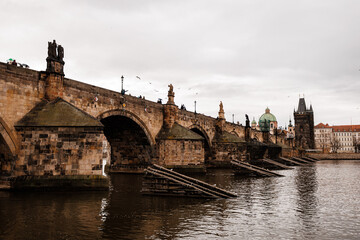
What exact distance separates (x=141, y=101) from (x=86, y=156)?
48.9 feet

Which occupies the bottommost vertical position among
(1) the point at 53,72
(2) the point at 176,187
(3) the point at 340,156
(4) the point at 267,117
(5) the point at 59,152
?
(3) the point at 340,156

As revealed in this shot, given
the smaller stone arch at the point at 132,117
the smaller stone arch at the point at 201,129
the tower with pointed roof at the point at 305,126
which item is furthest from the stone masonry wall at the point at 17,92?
the tower with pointed roof at the point at 305,126

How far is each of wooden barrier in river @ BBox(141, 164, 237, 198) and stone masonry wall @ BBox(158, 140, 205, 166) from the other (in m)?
15.1

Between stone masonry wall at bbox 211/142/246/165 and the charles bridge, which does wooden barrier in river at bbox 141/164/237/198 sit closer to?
the charles bridge

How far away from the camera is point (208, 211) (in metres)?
13.8

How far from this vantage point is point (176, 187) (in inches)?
706

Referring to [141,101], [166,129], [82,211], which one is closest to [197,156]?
[166,129]

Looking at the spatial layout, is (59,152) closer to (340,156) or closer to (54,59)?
(54,59)

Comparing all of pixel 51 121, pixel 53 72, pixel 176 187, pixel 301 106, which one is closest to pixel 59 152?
pixel 51 121

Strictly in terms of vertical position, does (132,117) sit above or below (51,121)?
above

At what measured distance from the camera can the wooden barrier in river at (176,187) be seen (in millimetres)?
17609

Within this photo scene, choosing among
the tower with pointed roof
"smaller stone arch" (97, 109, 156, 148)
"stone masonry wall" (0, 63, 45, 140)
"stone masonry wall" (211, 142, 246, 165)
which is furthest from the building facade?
"stone masonry wall" (0, 63, 45, 140)

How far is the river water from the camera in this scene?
10.2m

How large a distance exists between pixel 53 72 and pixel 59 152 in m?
5.76
